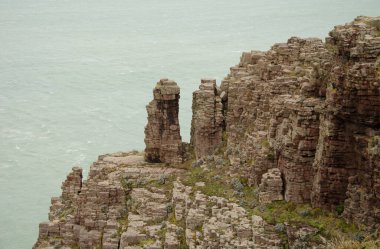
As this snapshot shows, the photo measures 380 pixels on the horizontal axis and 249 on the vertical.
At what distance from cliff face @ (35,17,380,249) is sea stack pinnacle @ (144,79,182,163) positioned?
118 millimetres

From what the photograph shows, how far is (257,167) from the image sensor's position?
71.9 m

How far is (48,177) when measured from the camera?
14412 cm

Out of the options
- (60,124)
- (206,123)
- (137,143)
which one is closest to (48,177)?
(137,143)

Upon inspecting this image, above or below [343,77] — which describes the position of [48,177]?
below

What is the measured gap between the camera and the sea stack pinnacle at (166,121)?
88.3 m

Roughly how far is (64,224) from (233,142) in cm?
1866

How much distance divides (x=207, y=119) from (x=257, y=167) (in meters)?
14.4

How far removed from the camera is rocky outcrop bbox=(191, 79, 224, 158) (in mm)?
85188

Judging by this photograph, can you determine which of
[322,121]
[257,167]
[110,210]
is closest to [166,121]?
[110,210]

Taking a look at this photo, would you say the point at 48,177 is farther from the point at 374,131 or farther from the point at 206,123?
the point at 374,131

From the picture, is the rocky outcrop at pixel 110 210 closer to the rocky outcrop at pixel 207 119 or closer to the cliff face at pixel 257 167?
the cliff face at pixel 257 167

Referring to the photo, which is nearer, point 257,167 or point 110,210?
point 257,167

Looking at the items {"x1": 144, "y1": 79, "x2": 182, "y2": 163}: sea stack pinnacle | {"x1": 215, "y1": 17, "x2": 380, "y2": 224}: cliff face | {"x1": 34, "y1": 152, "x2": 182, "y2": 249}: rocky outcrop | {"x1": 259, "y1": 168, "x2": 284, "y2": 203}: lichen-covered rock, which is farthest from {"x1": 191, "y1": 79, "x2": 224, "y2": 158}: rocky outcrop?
{"x1": 259, "y1": 168, "x2": 284, "y2": 203}: lichen-covered rock

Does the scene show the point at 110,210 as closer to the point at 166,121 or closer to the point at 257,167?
the point at 166,121
